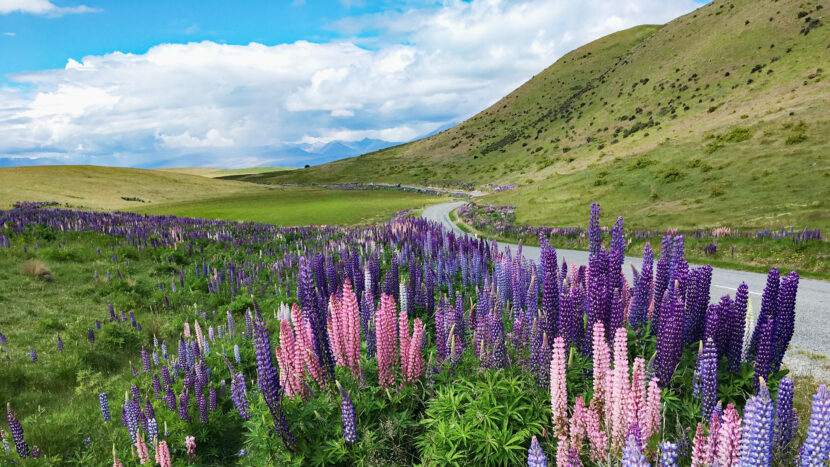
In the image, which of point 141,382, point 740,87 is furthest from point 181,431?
point 740,87

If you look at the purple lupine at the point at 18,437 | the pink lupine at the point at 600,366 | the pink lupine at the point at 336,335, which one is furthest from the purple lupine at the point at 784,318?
the purple lupine at the point at 18,437

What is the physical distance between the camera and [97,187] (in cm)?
7631

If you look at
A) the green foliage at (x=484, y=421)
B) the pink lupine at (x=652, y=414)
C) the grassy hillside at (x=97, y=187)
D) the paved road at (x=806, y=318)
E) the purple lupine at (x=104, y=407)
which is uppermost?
the grassy hillside at (x=97, y=187)

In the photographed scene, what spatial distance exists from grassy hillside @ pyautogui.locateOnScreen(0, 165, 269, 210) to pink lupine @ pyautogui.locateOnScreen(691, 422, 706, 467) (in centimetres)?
6335

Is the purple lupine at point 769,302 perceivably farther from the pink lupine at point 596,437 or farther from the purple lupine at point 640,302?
the pink lupine at point 596,437

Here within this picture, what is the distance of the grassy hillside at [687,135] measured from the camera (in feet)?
99.3

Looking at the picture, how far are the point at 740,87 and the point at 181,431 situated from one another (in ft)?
277

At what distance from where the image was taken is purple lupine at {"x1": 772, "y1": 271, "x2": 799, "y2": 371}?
4.86 meters

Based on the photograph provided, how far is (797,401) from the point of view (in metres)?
5.95

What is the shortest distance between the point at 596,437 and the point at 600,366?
0.60 metres

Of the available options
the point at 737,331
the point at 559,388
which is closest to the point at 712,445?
the point at 559,388

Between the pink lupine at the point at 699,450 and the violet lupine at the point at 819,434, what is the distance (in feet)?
1.94

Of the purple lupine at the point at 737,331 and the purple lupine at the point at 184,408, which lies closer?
the purple lupine at the point at 737,331

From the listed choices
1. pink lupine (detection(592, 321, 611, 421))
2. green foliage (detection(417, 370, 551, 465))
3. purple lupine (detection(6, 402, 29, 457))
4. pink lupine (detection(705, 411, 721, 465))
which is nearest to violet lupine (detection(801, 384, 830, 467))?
pink lupine (detection(705, 411, 721, 465))
